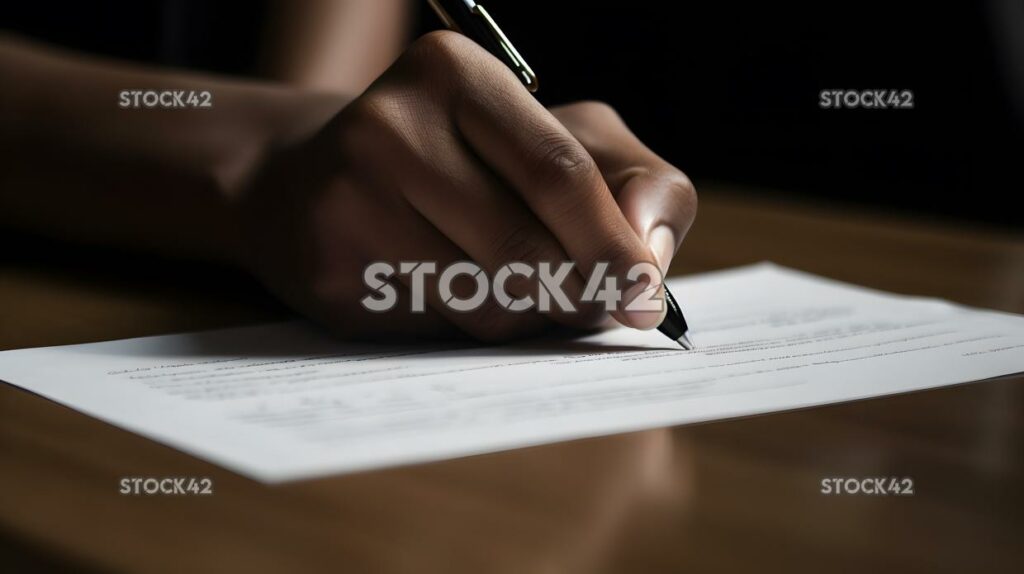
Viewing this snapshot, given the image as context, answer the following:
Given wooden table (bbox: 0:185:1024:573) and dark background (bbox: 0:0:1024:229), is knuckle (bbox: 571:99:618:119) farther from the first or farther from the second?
dark background (bbox: 0:0:1024:229)

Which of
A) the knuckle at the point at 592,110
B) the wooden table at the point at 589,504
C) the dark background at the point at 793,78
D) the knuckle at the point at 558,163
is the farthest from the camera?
the dark background at the point at 793,78

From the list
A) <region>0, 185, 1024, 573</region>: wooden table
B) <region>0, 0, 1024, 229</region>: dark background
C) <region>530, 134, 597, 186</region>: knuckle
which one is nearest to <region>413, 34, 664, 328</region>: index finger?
<region>530, 134, 597, 186</region>: knuckle

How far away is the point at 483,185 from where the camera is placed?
20.3 inches

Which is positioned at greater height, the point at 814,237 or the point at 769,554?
the point at 769,554

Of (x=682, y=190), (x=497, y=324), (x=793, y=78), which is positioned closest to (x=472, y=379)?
(x=497, y=324)

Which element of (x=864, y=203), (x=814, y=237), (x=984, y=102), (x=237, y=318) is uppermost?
(x=237, y=318)

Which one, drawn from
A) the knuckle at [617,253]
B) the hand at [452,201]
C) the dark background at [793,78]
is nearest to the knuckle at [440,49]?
the hand at [452,201]

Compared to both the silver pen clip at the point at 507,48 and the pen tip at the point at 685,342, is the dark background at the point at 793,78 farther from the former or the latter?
the pen tip at the point at 685,342

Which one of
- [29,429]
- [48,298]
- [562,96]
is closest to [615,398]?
[29,429]

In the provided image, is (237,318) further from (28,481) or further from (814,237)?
(814,237)

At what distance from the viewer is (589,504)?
33 cm

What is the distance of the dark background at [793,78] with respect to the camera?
138 centimetres

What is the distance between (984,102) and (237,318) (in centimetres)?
113

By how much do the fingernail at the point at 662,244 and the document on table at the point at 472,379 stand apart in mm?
39
